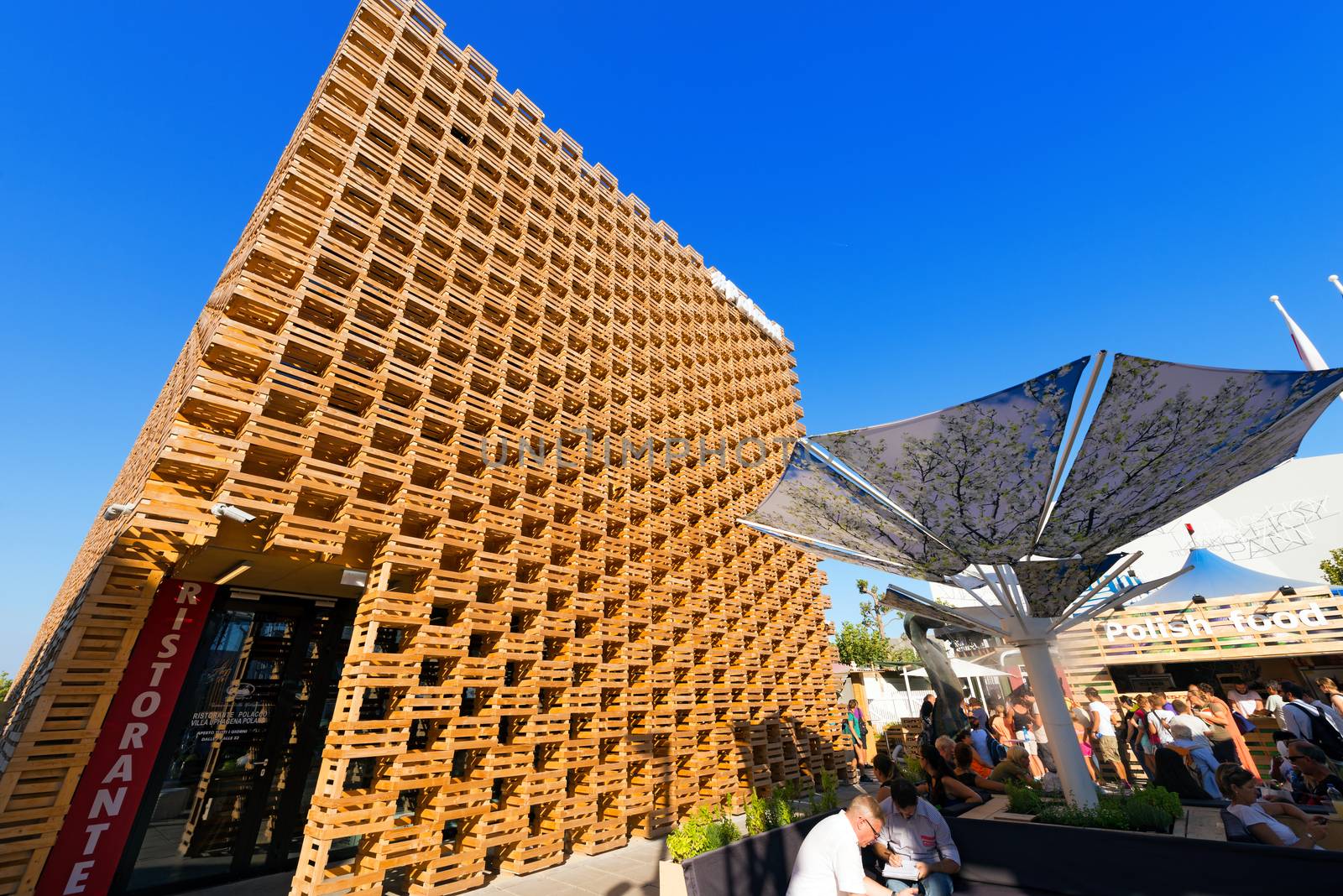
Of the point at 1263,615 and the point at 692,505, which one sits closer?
the point at 692,505

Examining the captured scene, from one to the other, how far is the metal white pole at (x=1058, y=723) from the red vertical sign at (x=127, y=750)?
42.2 ft

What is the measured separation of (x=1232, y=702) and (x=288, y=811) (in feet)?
65.7

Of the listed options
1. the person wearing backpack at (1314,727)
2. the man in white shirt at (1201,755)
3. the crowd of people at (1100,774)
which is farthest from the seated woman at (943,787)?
the person wearing backpack at (1314,727)

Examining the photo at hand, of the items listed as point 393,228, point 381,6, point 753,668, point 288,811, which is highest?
point 381,6

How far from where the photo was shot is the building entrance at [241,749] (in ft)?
26.3

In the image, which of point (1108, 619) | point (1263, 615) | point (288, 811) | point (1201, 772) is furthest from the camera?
point (1108, 619)

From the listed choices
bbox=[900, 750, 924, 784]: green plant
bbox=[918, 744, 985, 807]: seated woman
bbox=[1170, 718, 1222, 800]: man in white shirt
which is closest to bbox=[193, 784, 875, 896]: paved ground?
bbox=[918, 744, 985, 807]: seated woman

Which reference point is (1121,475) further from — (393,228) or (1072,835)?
(393,228)

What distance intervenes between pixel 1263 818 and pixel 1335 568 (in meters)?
41.1

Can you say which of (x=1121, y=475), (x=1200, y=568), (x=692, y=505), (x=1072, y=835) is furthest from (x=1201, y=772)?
(x=1200, y=568)

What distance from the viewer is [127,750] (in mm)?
7730

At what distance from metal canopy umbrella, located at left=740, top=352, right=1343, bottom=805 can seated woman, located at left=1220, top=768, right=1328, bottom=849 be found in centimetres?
178

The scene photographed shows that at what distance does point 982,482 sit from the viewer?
6.96 metres

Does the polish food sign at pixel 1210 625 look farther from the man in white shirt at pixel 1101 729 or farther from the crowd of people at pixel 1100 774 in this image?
the man in white shirt at pixel 1101 729
